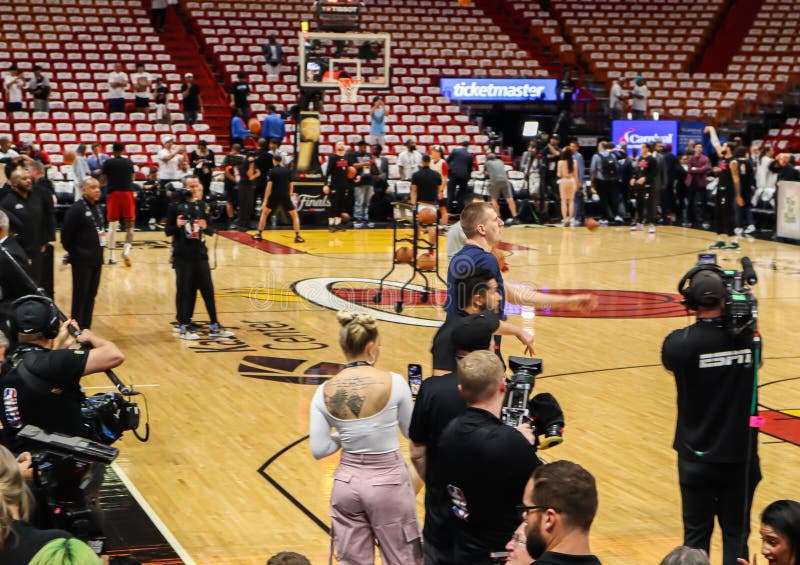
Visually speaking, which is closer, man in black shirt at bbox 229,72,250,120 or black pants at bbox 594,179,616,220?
black pants at bbox 594,179,616,220

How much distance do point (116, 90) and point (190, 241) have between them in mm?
15645

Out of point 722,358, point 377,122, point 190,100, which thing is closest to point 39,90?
point 190,100

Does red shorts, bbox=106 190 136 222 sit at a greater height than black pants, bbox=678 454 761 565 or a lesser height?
greater

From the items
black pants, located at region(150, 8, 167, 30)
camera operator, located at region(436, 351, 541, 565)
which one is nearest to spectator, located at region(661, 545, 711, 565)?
camera operator, located at region(436, 351, 541, 565)

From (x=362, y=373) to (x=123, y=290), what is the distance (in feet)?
36.8

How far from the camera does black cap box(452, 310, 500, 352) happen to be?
17.2 ft

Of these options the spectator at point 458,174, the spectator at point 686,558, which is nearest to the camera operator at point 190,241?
the spectator at point 686,558

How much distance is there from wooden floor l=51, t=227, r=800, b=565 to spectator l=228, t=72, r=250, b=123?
27.2 ft

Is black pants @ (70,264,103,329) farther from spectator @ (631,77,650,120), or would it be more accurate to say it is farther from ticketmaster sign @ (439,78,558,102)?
spectator @ (631,77,650,120)

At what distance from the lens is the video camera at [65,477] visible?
16.6 ft

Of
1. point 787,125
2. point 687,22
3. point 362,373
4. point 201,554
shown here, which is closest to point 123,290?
point 201,554

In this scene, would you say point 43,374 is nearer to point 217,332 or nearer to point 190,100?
point 217,332

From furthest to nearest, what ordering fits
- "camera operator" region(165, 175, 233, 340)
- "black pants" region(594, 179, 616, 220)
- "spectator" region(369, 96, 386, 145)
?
1. "spectator" region(369, 96, 386, 145)
2. "black pants" region(594, 179, 616, 220)
3. "camera operator" region(165, 175, 233, 340)

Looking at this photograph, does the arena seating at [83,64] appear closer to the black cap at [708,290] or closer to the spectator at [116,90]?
the spectator at [116,90]
